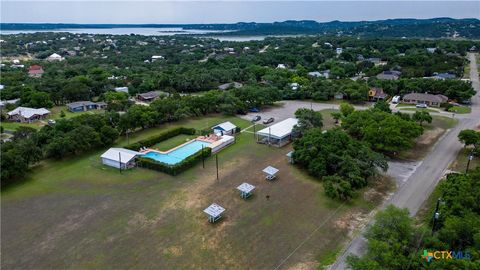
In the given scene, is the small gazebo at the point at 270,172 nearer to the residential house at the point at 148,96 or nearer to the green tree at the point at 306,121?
the green tree at the point at 306,121

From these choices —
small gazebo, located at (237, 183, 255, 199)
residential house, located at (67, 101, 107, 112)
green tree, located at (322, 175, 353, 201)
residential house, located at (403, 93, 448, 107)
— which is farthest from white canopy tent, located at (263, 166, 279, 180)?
residential house, located at (67, 101, 107, 112)

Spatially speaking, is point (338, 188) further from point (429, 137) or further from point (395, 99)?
point (395, 99)

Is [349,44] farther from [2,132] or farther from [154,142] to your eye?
[2,132]

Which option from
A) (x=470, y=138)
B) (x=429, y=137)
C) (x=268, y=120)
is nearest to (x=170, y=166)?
(x=268, y=120)

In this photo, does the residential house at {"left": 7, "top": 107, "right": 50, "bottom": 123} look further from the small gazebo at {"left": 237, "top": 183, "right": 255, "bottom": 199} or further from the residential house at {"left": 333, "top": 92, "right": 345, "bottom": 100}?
the residential house at {"left": 333, "top": 92, "right": 345, "bottom": 100}

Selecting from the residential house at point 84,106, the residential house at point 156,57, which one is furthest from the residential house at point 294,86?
the residential house at point 156,57
